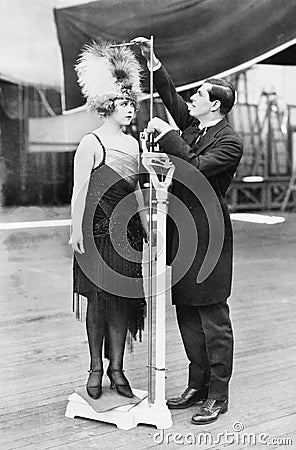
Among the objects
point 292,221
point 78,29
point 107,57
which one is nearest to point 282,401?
point 107,57

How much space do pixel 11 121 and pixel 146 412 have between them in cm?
471

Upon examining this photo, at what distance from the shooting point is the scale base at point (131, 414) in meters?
2.98

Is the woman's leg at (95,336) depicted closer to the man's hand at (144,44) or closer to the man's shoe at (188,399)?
the man's shoe at (188,399)

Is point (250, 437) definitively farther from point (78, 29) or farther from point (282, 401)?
point (78, 29)

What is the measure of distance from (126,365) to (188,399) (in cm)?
69

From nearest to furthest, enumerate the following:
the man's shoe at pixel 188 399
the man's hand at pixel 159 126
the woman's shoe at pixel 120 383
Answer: the man's hand at pixel 159 126
the woman's shoe at pixel 120 383
the man's shoe at pixel 188 399

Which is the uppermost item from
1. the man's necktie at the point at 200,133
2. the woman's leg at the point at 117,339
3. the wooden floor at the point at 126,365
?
the man's necktie at the point at 200,133

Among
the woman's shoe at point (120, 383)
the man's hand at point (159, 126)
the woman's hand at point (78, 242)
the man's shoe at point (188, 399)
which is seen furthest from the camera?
the man's shoe at point (188, 399)

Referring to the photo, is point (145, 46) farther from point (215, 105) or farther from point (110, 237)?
point (110, 237)

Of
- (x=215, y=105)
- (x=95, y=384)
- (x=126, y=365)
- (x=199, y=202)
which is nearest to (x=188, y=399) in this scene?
(x=95, y=384)

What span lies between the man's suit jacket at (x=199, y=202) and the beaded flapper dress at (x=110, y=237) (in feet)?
0.55

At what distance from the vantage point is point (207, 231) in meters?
3.00

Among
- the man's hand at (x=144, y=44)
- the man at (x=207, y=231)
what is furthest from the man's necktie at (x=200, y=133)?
the man's hand at (x=144, y=44)

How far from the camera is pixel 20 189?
7383mm
